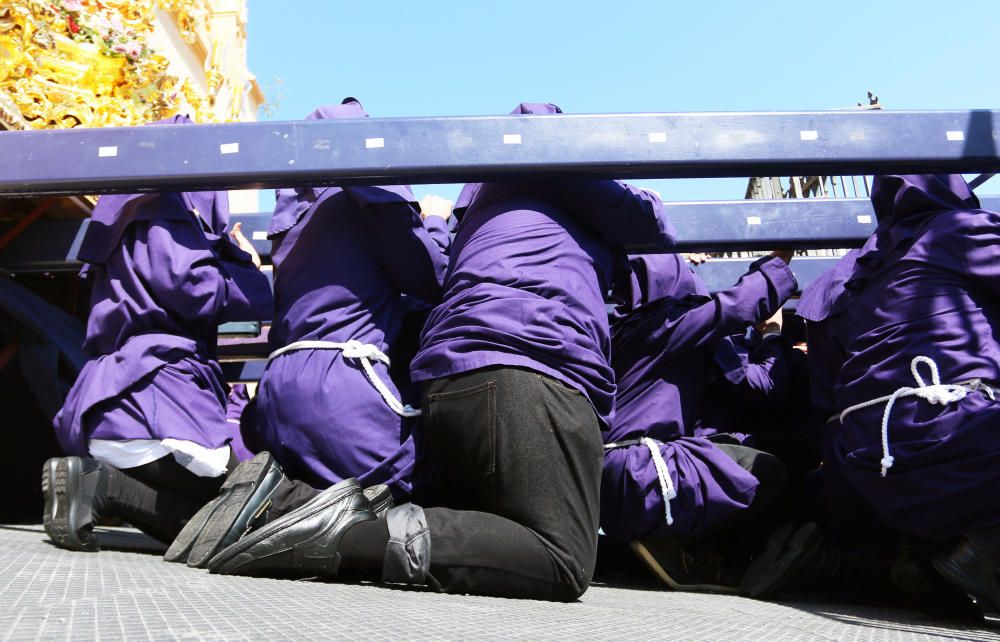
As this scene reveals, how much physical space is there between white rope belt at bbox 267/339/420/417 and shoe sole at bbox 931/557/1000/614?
1.14m

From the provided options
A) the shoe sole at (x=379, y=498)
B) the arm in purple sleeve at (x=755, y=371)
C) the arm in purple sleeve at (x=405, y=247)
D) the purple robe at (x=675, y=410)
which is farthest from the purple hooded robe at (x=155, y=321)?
the arm in purple sleeve at (x=755, y=371)

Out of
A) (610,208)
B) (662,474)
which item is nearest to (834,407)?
(662,474)

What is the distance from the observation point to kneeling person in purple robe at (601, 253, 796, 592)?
2.00m

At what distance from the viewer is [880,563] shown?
6.64ft

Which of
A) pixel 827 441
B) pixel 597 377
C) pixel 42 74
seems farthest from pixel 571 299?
pixel 42 74

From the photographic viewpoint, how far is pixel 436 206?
2.48m

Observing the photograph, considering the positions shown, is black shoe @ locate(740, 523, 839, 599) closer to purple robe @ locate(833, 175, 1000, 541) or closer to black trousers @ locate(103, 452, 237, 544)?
purple robe @ locate(833, 175, 1000, 541)

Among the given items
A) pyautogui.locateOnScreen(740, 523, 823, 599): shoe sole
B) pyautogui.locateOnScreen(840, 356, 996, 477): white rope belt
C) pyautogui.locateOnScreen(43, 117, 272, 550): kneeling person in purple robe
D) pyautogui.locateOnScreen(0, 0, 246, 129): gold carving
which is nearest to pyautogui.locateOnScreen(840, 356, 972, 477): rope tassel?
pyautogui.locateOnScreen(840, 356, 996, 477): white rope belt

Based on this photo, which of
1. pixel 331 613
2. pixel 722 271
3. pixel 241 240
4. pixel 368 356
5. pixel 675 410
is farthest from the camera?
pixel 722 271

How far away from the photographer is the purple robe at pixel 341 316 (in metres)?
1.83

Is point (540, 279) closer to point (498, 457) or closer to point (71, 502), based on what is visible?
point (498, 457)

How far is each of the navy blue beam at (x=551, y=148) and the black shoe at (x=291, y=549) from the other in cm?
83

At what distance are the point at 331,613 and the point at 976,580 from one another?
1241mm

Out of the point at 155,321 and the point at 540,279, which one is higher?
the point at 540,279
